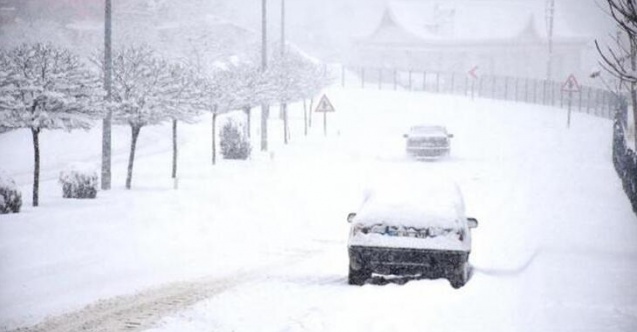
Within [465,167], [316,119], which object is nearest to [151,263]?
[465,167]

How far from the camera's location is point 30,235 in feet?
41.1

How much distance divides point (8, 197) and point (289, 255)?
5850 millimetres

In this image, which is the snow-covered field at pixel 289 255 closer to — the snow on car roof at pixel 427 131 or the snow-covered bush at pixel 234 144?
the snow-covered bush at pixel 234 144

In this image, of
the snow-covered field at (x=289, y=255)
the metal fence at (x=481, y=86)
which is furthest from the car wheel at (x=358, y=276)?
the metal fence at (x=481, y=86)

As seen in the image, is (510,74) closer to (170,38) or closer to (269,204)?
(170,38)

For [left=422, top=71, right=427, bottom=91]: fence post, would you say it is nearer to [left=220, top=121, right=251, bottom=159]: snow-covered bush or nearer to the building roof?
the building roof

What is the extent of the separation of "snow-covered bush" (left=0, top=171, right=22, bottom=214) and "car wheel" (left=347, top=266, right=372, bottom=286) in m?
7.83

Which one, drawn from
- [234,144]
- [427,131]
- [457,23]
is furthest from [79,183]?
[457,23]

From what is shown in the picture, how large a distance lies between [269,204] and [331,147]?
1740 centimetres

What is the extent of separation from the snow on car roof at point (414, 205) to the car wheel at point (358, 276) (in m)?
0.69

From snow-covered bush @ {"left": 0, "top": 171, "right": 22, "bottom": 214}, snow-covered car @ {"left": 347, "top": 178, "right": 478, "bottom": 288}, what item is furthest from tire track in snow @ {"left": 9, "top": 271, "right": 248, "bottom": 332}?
snow-covered bush @ {"left": 0, "top": 171, "right": 22, "bottom": 214}

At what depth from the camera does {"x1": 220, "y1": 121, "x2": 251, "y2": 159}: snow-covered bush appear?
28359 millimetres

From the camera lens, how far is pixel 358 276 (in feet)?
32.3

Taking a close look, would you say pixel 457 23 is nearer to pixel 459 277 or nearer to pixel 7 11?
pixel 7 11
